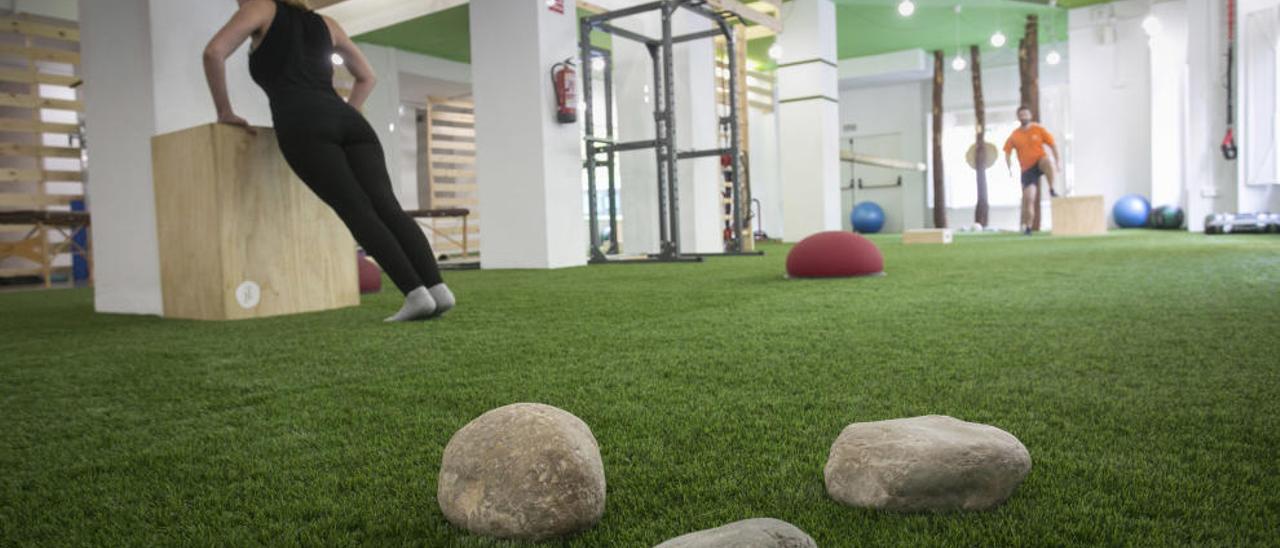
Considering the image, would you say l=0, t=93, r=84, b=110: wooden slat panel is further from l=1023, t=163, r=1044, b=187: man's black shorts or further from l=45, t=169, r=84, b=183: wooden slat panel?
l=1023, t=163, r=1044, b=187: man's black shorts

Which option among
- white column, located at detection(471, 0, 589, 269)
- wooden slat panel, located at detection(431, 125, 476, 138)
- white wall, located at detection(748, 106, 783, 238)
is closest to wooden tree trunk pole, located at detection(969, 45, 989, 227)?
white wall, located at detection(748, 106, 783, 238)

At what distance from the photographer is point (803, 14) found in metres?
12.5

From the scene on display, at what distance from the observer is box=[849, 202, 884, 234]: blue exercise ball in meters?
19.4

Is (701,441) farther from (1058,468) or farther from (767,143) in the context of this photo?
(767,143)

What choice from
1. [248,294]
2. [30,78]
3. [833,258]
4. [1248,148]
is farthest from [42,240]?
[1248,148]

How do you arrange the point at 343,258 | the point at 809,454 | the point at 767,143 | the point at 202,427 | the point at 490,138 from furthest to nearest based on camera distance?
the point at 767,143, the point at 490,138, the point at 343,258, the point at 202,427, the point at 809,454

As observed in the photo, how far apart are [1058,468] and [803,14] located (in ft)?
40.0

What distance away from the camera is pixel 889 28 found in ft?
50.4

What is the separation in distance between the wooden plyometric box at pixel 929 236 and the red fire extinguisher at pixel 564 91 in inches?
210

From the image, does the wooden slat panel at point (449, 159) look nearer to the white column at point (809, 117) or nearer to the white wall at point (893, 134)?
the white column at point (809, 117)

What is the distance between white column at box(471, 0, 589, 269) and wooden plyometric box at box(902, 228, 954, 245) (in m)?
5.03

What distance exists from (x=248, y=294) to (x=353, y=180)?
33.7 inches

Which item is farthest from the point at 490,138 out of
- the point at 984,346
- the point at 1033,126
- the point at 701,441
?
the point at 1033,126

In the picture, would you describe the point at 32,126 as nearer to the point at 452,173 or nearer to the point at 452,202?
the point at 452,173
